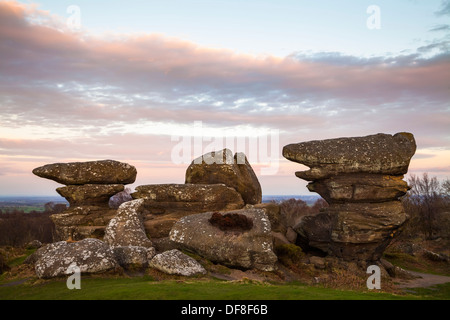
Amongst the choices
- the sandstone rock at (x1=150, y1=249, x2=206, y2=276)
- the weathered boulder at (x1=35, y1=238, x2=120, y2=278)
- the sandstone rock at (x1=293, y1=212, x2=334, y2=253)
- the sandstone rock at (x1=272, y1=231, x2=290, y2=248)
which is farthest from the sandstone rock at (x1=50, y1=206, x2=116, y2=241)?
the sandstone rock at (x1=293, y1=212, x2=334, y2=253)

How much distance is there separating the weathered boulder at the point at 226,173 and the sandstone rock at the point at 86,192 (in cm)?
709

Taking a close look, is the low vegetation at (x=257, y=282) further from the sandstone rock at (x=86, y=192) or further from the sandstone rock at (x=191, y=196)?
the sandstone rock at (x=191, y=196)

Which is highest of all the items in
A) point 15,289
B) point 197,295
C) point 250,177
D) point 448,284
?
point 250,177

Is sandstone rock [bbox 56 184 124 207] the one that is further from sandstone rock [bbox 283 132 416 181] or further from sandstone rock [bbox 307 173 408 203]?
sandstone rock [bbox 307 173 408 203]

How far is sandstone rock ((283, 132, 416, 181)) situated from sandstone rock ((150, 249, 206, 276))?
12981 millimetres

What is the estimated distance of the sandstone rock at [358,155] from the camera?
25828 mm

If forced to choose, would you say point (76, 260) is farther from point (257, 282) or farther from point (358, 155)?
point (358, 155)

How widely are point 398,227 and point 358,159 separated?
6.17 meters

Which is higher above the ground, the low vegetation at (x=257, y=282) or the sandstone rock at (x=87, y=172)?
the sandstone rock at (x=87, y=172)

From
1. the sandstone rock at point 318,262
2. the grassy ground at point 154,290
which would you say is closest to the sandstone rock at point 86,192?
the grassy ground at point 154,290

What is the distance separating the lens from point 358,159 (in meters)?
25.8

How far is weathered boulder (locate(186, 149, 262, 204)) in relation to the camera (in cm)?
3081
